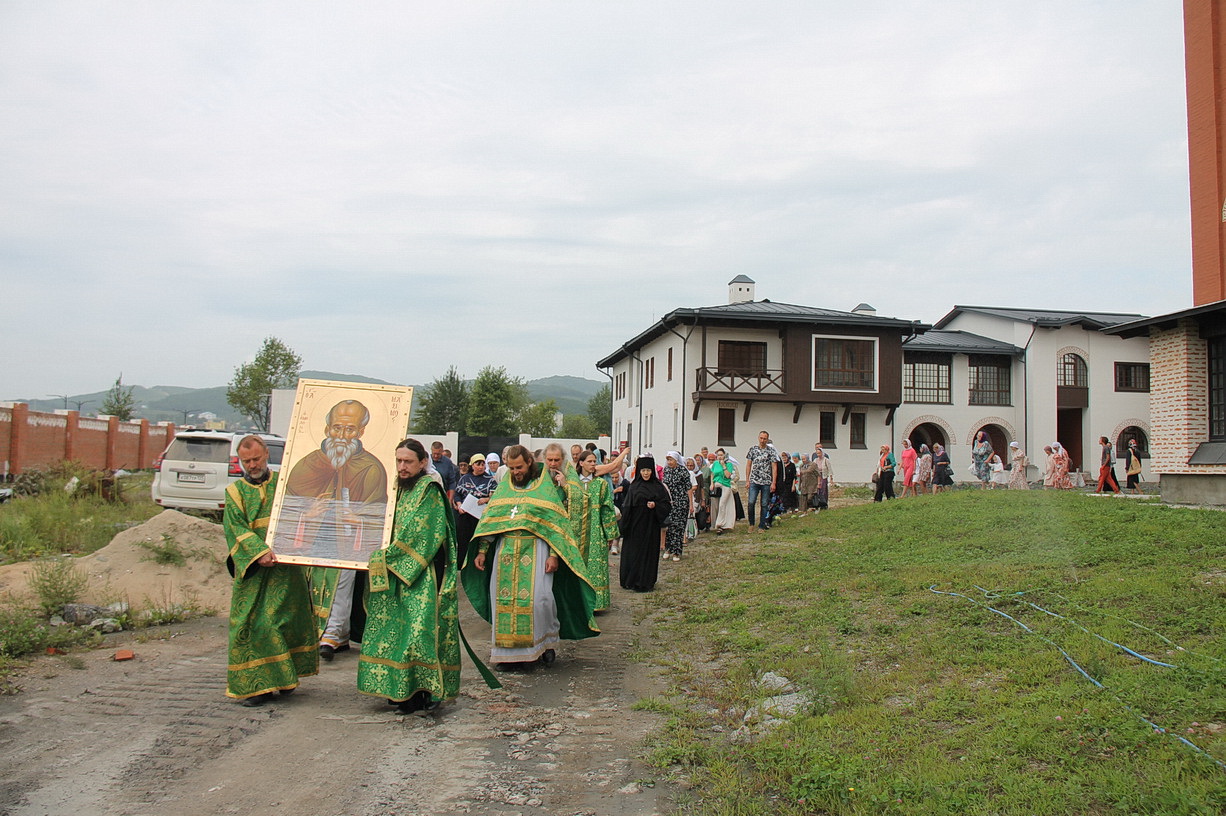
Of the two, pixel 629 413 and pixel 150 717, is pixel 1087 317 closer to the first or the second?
pixel 629 413

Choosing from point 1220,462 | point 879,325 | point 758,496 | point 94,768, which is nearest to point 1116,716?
point 94,768

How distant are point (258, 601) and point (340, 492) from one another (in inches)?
34.8

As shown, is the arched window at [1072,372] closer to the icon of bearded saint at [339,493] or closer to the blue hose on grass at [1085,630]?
the blue hose on grass at [1085,630]

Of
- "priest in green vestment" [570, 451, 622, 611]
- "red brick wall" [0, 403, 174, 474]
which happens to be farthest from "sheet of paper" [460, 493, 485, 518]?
"red brick wall" [0, 403, 174, 474]

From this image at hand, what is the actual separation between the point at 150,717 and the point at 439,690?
1.77 metres

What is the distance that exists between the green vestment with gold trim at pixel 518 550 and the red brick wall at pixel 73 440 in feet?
54.8

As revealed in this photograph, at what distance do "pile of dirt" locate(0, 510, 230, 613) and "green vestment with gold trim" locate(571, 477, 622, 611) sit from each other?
3850 millimetres

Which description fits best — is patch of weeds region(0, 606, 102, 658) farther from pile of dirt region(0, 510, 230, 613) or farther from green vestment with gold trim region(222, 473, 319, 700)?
green vestment with gold trim region(222, 473, 319, 700)

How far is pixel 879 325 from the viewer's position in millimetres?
32312

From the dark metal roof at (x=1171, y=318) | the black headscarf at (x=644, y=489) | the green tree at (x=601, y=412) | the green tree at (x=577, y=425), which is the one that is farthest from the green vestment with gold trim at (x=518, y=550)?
the green tree at (x=601, y=412)

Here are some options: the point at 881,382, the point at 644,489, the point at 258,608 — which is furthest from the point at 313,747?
the point at 881,382

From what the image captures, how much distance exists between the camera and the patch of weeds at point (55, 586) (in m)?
8.12

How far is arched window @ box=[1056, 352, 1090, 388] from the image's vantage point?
34.6 metres

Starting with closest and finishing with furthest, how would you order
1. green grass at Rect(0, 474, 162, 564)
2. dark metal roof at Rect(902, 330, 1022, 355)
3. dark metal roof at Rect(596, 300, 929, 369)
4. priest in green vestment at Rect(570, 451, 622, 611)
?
priest in green vestment at Rect(570, 451, 622, 611) → green grass at Rect(0, 474, 162, 564) → dark metal roof at Rect(596, 300, 929, 369) → dark metal roof at Rect(902, 330, 1022, 355)
